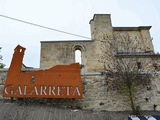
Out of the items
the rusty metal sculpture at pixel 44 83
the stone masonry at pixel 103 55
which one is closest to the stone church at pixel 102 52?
the stone masonry at pixel 103 55

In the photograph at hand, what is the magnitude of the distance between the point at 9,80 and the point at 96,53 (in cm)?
938

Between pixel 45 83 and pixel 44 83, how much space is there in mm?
43

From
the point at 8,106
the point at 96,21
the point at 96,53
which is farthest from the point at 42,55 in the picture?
the point at 8,106

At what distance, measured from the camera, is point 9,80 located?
279 inches

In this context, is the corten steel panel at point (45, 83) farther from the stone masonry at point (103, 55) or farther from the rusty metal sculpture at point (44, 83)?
the stone masonry at point (103, 55)

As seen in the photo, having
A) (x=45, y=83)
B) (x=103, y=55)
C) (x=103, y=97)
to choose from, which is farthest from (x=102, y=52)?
(x=45, y=83)

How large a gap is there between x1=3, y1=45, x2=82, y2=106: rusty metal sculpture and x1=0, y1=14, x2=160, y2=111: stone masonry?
870 mm

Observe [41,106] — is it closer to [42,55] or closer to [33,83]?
[33,83]

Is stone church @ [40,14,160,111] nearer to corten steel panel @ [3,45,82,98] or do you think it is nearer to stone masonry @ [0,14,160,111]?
stone masonry @ [0,14,160,111]

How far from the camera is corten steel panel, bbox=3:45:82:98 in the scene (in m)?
6.88

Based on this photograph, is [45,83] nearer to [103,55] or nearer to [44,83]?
[44,83]

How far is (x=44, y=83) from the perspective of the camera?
704 cm

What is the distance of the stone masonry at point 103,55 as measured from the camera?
7602 mm

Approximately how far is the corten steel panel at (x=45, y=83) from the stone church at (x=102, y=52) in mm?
927
